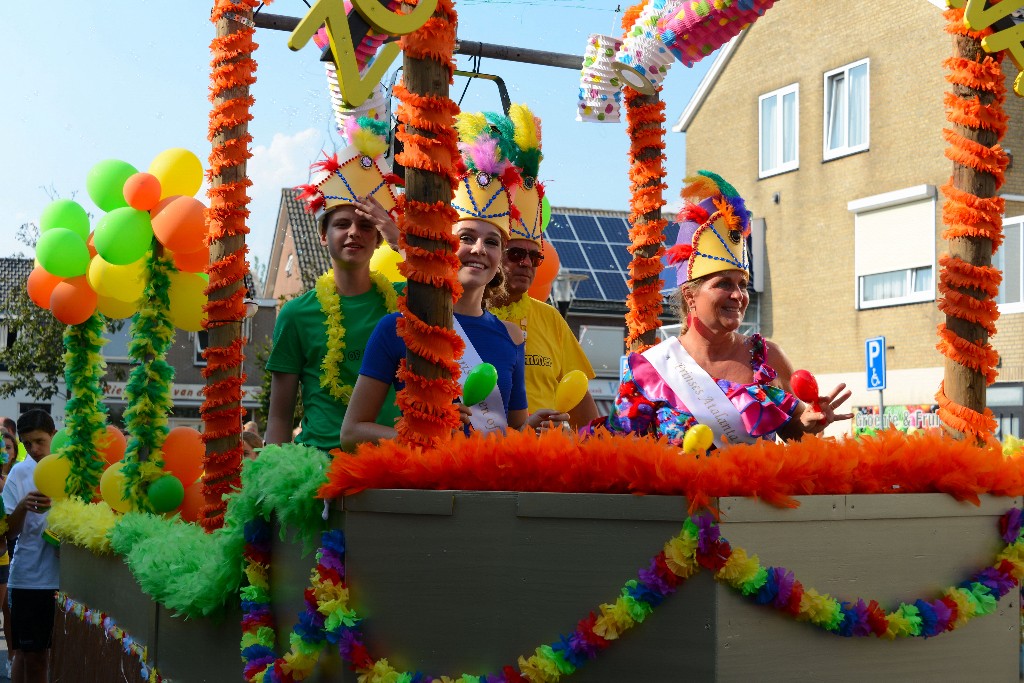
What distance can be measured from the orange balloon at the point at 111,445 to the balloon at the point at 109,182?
1.40 meters

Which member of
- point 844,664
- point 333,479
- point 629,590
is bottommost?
point 844,664

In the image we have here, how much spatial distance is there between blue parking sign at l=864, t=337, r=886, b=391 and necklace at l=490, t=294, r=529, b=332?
26.4 ft

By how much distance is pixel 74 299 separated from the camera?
7.11 metres

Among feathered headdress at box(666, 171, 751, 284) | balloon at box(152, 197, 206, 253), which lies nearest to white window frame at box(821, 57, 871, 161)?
balloon at box(152, 197, 206, 253)

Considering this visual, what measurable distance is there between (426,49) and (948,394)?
100 inches

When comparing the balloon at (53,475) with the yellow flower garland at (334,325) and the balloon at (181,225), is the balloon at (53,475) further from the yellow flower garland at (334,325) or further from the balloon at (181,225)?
the yellow flower garland at (334,325)

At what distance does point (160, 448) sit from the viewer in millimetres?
6520

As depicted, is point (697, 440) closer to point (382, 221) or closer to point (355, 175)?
point (382, 221)

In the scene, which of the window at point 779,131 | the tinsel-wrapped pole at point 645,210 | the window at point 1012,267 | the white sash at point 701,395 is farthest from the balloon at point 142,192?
the window at point 779,131

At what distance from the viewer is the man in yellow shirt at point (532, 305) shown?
4.96 meters

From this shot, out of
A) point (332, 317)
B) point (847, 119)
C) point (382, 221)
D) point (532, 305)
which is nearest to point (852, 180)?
point (847, 119)

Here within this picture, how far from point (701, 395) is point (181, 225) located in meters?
3.36

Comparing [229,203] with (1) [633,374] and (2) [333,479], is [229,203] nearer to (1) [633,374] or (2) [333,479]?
(1) [633,374]

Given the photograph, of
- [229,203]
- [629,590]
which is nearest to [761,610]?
[629,590]
